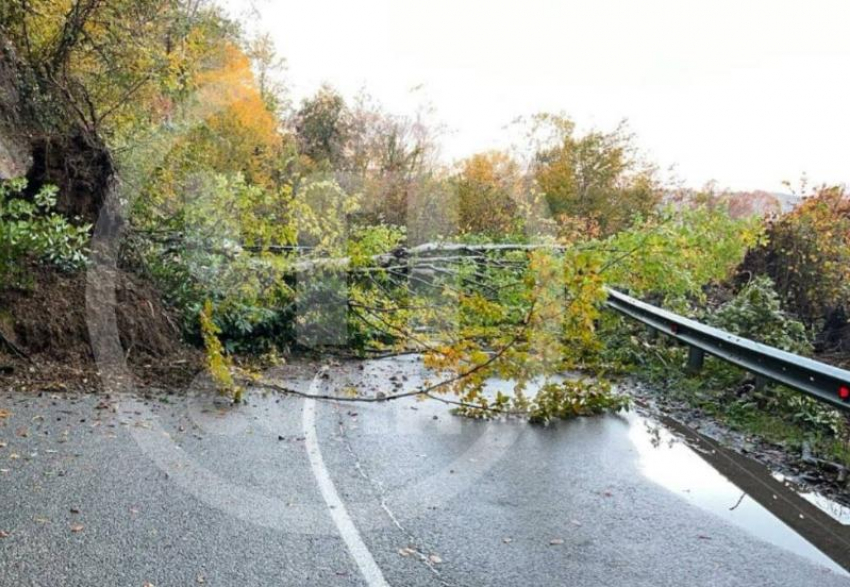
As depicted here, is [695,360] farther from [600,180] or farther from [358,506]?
[600,180]

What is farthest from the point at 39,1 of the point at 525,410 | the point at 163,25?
the point at 525,410

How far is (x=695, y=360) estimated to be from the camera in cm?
814

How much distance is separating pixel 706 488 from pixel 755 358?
7.14 feet

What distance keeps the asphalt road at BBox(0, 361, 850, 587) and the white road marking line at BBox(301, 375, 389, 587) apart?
0.6 inches

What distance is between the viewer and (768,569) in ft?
11.8

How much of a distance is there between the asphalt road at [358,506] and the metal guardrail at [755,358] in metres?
1.11

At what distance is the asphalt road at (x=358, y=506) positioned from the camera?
3.53 metres

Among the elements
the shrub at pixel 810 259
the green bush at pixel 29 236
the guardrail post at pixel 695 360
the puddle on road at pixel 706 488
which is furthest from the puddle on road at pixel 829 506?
the green bush at pixel 29 236

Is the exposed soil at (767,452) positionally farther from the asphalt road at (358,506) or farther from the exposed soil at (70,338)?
the exposed soil at (70,338)

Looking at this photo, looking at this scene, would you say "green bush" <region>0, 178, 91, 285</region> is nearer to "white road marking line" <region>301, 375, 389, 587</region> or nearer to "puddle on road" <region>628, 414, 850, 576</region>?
"white road marking line" <region>301, 375, 389, 587</region>

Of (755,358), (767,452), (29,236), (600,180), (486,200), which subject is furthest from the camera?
(600,180)

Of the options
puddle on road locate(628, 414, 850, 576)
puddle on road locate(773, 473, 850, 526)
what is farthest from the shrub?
puddle on road locate(773, 473, 850, 526)

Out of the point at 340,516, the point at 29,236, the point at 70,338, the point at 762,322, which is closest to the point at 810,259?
the point at 762,322

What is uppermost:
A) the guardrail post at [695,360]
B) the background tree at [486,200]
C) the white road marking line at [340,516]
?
the background tree at [486,200]
